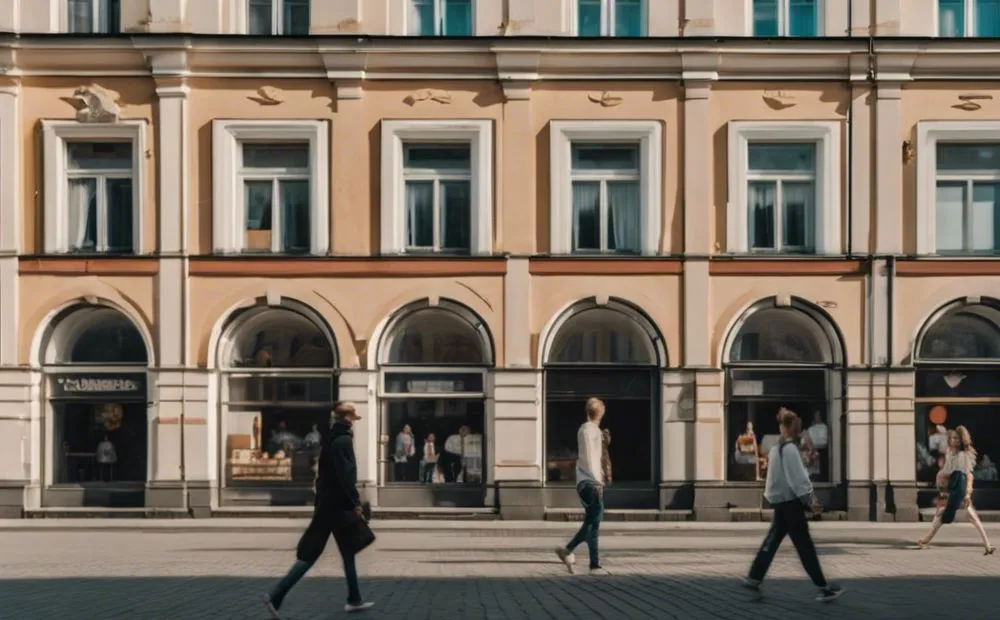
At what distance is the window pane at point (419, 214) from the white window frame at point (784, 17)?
22.1 ft

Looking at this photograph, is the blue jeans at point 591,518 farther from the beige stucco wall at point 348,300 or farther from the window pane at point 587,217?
the window pane at point 587,217

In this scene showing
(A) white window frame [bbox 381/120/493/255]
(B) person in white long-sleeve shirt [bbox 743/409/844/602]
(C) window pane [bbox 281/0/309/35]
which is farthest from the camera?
(C) window pane [bbox 281/0/309/35]

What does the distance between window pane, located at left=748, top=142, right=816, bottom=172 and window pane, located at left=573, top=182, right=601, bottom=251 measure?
3.01 meters

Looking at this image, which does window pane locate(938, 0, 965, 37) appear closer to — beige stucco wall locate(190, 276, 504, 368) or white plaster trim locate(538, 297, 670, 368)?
white plaster trim locate(538, 297, 670, 368)

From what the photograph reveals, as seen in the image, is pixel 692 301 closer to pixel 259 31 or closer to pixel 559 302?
pixel 559 302

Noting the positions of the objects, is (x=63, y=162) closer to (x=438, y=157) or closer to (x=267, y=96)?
(x=267, y=96)

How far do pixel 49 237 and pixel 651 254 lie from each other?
1131 centimetres

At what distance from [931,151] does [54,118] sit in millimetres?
16415

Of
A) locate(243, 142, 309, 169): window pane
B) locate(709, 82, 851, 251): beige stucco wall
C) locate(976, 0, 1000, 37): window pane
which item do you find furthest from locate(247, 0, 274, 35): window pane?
locate(976, 0, 1000, 37): window pane

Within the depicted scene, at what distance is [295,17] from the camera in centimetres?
3105

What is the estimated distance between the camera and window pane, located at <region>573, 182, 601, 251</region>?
1214 inches

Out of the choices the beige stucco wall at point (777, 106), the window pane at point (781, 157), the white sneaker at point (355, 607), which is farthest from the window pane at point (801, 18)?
the white sneaker at point (355, 607)

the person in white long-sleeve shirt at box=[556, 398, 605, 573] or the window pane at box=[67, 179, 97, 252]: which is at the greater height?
the window pane at box=[67, 179, 97, 252]

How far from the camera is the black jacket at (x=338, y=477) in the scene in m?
15.3
